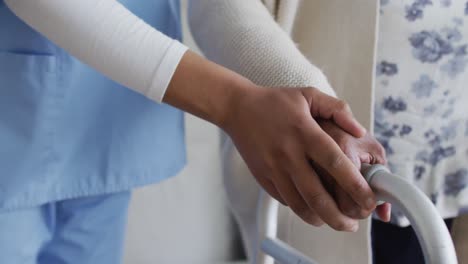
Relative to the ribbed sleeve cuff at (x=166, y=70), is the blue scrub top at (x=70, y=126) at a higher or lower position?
lower

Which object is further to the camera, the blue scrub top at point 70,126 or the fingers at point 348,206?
the blue scrub top at point 70,126

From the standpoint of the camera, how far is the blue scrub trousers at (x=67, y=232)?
0.59m

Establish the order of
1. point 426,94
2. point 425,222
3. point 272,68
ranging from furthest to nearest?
point 426,94, point 272,68, point 425,222

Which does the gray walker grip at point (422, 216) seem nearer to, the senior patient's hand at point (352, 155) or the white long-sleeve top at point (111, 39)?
the senior patient's hand at point (352, 155)

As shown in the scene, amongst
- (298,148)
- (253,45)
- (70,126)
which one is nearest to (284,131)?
(298,148)

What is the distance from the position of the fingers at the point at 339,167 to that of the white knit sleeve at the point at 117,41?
0.12m

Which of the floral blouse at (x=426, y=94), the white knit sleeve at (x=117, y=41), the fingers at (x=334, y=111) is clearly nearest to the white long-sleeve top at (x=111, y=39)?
the white knit sleeve at (x=117, y=41)

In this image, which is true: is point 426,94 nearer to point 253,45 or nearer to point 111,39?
point 253,45

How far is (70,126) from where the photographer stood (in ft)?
1.99

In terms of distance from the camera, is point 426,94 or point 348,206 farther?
point 426,94

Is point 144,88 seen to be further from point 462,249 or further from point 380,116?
point 462,249

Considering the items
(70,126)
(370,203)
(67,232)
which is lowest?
(67,232)

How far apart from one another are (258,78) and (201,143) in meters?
0.72

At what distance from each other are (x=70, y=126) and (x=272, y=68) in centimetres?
20
